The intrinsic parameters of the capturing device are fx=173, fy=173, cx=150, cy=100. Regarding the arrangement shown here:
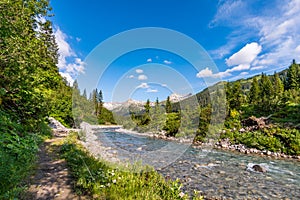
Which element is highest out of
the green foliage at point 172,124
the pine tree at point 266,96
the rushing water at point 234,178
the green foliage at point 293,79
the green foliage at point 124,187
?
the green foliage at point 293,79

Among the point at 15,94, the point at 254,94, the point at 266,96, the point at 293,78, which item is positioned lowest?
the point at 15,94

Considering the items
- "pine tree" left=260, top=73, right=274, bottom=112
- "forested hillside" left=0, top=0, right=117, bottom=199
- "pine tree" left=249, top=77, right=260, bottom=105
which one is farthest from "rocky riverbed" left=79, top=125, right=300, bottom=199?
"pine tree" left=249, top=77, right=260, bottom=105

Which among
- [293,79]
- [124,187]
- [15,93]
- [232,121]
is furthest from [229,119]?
[15,93]

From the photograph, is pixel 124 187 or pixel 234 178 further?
pixel 234 178

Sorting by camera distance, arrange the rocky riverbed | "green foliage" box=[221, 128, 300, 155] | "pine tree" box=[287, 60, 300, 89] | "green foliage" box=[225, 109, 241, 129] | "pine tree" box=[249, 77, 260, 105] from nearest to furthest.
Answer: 1. the rocky riverbed
2. "green foliage" box=[221, 128, 300, 155]
3. "green foliage" box=[225, 109, 241, 129]
4. "pine tree" box=[249, 77, 260, 105]
5. "pine tree" box=[287, 60, 300, 89]

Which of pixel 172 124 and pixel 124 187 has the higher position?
pixel 172 124

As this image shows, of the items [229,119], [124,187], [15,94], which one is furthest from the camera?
[229,119]

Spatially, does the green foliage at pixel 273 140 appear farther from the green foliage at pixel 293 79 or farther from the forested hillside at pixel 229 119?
the green foliage at pixel 293 79

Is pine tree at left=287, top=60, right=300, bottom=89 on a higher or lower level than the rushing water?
higher

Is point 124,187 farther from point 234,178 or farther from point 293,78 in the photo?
point 293,78

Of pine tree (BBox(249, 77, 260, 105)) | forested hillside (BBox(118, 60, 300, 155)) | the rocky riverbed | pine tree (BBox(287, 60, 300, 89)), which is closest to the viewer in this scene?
the rocky riverbed

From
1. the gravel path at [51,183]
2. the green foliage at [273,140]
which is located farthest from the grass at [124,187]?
the green foliage at [273,140]

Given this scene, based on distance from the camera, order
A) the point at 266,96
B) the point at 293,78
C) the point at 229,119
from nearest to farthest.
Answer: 1. the point at 229,119
2. the point at 266,96
3. the point at 293,78

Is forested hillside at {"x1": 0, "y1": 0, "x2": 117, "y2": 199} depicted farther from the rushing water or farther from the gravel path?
the rushing water
